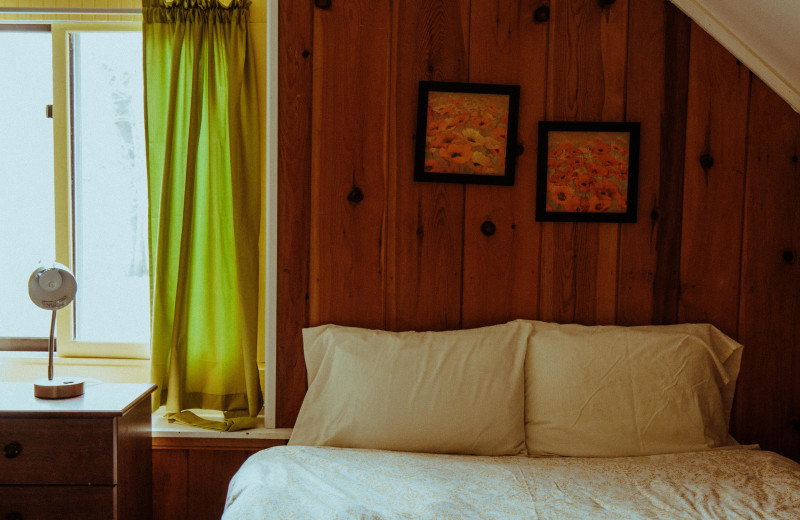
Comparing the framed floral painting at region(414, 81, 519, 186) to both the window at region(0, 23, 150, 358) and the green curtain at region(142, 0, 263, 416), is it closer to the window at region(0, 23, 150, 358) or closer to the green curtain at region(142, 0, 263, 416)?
the green curtain at region(142, 0, 263, 416)

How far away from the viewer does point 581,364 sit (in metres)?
1.66

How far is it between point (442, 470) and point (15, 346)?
78.9 inches

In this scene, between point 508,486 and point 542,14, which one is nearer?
point 508,486

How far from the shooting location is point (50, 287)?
172cm

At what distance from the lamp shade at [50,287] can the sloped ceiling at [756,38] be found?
2281 mm

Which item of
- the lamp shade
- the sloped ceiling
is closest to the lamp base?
the lamp shade

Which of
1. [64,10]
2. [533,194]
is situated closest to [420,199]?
[533,194]

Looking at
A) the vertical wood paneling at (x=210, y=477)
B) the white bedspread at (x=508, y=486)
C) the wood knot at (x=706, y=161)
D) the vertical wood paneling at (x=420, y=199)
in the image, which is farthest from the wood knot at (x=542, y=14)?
the vertical wood paneling at (x=210, y=477)

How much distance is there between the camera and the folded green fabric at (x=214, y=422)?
72.3 inches

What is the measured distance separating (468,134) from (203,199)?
3.42 ft

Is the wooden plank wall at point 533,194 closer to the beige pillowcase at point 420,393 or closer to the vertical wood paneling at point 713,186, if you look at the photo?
the vertical wood paneling at point 713,186

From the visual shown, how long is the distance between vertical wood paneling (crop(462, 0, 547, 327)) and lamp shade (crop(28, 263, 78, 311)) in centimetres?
135

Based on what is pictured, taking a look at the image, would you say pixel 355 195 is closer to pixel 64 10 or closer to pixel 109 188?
pixel 109 188

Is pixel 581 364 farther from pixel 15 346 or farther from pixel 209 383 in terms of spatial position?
pixel 15 346
